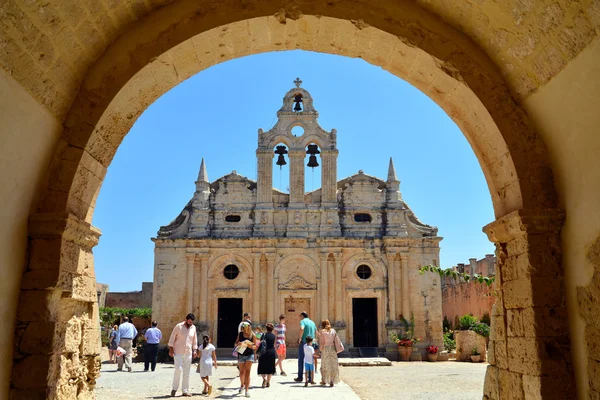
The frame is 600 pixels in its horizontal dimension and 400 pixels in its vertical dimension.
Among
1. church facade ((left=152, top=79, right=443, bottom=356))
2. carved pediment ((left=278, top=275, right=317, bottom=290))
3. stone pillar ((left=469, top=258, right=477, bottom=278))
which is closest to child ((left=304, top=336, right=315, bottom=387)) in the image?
church facade ((left=152, top=79, right=443, bottom=356))

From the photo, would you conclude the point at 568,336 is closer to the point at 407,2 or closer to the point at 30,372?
the point at 407,2

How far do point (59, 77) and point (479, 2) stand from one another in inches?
144

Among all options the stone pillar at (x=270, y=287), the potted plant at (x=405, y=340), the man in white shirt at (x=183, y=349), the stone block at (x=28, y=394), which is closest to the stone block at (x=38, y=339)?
the stone block at (x=28, y=394)

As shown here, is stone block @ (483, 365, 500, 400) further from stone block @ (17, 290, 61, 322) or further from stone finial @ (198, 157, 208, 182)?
stone finial @ (198, 157, 208, 182)

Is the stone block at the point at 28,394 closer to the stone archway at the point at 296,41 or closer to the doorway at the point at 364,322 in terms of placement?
the stone archway at the point at 296,41

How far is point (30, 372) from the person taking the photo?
14.9ft

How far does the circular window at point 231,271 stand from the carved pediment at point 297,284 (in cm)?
221

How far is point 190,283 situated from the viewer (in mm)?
25984

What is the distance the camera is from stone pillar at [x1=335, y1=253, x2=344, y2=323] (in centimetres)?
2552

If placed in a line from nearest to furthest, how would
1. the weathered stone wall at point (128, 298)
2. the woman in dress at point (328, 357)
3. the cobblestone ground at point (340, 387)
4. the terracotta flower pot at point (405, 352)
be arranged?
the cobblestone ground at point (340, 387)
the woman in dress at point (328, 357)
the terracotta flower pot at point (405, 352)
the weathered stone wall at point (128, 298)

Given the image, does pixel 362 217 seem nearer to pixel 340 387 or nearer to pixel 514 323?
pixel 340 387

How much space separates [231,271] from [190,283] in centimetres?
199

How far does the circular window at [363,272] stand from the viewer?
26.2m

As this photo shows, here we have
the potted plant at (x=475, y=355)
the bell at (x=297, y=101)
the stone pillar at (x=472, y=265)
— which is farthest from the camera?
the stone pillar at (x=472, y=265)
